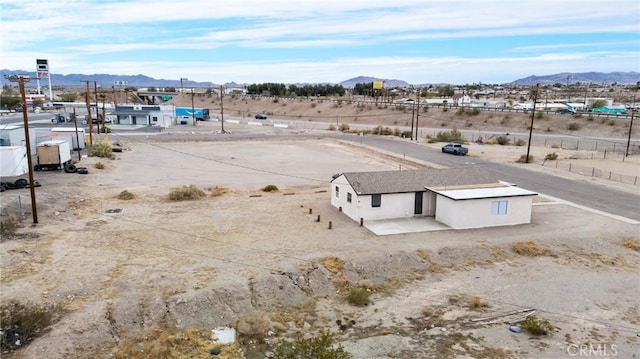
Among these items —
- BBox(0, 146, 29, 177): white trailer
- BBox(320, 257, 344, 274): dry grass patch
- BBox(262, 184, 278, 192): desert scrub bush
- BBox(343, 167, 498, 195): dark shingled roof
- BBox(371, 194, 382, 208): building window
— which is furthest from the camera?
BBox(262, 184, 278, 192): desert scrub bush

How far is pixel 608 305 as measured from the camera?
749 inches

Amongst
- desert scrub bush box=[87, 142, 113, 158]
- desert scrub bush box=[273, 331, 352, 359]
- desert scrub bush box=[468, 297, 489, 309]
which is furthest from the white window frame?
desert scrub bush box=[87, 142, 113, 158]

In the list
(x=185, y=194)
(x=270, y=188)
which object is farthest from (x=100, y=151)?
(x=270, y=188)

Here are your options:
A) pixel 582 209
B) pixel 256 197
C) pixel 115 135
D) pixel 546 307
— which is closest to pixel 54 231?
pixel 256 197

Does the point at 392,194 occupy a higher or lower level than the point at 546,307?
higher

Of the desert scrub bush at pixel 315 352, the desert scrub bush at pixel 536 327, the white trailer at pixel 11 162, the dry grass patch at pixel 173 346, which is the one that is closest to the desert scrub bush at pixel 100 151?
the white trailer at pixel 11 162

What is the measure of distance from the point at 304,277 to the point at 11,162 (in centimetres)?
Result: 2800

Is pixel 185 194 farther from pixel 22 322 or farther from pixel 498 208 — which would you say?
pixel 498 208

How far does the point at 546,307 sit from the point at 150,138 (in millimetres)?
62495

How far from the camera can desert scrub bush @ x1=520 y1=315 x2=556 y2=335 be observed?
1655 centimetres

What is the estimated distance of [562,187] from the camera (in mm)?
38750

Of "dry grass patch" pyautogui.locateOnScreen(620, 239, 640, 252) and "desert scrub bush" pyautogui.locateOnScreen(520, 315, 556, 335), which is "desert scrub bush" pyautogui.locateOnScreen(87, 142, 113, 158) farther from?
"dry grass patch" pyautogui.locateOnScreen(620, 239, 640, 252)

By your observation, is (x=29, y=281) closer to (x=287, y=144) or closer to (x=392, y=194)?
(x=392, y=194)

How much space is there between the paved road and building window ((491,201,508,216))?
8824 mm
